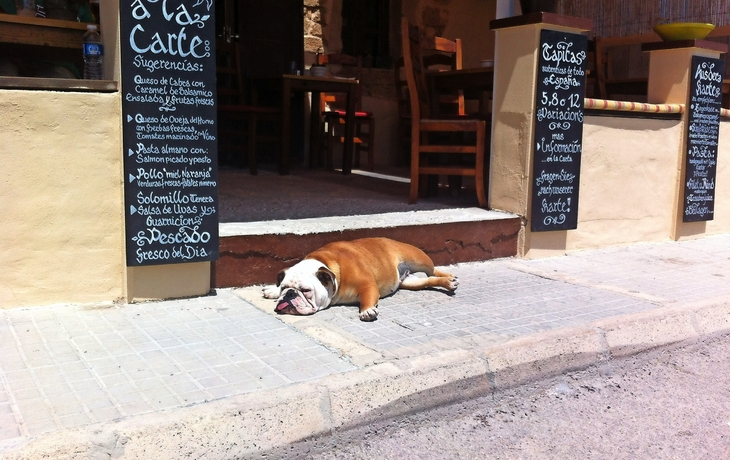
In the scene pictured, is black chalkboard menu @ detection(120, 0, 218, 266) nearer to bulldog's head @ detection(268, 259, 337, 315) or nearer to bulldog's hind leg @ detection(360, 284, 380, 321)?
bulldog's head @ detection(268, 259, 337, 315)

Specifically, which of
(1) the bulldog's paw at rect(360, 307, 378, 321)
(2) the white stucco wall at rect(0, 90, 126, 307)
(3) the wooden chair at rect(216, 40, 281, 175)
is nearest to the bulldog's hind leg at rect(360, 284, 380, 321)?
(1) the bulldog's paw at rect(360, 307, 378, 321)

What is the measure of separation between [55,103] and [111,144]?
36 centimetres

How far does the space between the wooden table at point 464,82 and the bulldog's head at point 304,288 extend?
295 centimetres

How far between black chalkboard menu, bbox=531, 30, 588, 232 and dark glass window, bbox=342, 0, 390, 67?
16.2 feet

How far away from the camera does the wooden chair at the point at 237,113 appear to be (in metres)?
7.95

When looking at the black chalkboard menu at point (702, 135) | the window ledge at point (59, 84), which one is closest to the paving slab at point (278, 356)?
the window ledge at point (59, 84)

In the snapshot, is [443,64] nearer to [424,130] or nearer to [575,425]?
[424,130]

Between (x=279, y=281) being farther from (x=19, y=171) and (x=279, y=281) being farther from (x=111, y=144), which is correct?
(x=19, y=171)

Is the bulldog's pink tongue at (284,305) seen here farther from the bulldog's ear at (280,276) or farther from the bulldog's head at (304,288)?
A: the bulldog's ear at (280,276)

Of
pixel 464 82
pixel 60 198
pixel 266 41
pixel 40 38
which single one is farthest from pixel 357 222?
pixel 266 41

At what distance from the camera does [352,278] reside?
418 cm

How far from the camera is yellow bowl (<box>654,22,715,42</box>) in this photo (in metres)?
6.63

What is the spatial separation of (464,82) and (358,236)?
7.51ft

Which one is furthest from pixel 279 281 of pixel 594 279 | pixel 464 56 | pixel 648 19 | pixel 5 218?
pixel 464 56
